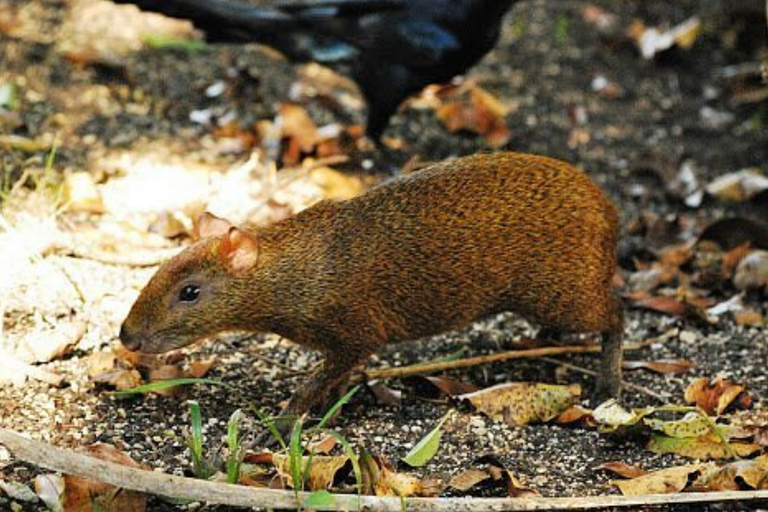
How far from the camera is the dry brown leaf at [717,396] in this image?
171 inches

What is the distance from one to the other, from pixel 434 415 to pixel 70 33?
3745 mm

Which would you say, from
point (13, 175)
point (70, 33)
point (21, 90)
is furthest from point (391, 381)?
point (70, 33)

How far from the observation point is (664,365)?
4.76 metres

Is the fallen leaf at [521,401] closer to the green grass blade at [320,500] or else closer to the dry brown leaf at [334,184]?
the green grass blade at [320,500]

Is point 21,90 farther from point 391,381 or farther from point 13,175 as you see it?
point 391,381

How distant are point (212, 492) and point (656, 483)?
1.29 metres

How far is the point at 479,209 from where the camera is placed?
4352mm

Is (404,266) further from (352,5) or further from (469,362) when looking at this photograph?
(352,5)

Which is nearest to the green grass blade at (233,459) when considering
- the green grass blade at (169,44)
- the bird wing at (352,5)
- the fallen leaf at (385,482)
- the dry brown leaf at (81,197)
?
the fallen leaf at (385,482)

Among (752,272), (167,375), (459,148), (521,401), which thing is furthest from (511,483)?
(459,148)

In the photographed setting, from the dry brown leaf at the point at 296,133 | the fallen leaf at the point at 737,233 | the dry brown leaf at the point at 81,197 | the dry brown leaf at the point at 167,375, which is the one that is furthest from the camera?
the dry brown leaf at the point at 296,133

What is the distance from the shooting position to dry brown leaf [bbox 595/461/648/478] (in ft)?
12.4

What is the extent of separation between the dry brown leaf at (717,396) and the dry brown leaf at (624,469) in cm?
61

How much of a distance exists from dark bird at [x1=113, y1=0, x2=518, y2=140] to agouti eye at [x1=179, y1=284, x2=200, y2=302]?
202cm
